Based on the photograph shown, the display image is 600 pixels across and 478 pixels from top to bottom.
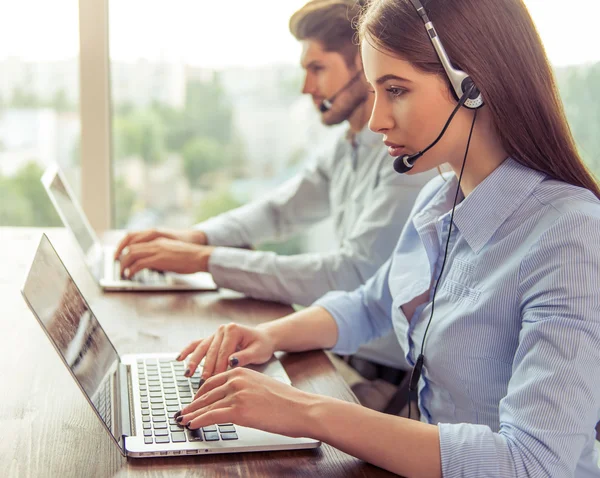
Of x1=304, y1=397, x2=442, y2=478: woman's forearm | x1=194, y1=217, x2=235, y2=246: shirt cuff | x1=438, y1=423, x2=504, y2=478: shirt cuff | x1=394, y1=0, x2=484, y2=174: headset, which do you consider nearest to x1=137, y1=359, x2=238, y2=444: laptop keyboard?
x1=304, y1=397, x2=442, y2=478: woman's forearm

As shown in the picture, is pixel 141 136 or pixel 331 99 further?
pixel 141 136

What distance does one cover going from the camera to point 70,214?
165 cm

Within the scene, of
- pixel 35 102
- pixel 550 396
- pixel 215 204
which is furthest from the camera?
pixel 215 204

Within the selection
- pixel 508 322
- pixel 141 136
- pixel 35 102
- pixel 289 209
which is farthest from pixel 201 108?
pixel 508 322

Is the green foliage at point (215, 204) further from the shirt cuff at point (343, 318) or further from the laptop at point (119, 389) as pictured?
the laptop at point (119, 389)

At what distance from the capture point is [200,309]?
4.76ft

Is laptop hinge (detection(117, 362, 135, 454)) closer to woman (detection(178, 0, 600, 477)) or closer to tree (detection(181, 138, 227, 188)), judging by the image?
woman (detection(178, 0, 600, 477))

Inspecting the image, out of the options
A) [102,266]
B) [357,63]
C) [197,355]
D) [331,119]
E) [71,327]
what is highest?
[357,63]

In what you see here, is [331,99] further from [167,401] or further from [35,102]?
[35,102]

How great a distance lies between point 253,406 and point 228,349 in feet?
0.86

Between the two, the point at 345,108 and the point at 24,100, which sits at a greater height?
the point at 345,108

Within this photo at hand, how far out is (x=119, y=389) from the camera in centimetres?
101

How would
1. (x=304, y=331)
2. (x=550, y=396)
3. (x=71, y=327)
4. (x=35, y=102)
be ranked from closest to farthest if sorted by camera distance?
1. (x=550, y=396)
2. (x=71, y=327)
3. (x=304, y=331)
4. (x=35, y=102)

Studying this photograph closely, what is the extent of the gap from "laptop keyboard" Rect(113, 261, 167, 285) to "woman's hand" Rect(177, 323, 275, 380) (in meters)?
0.49
